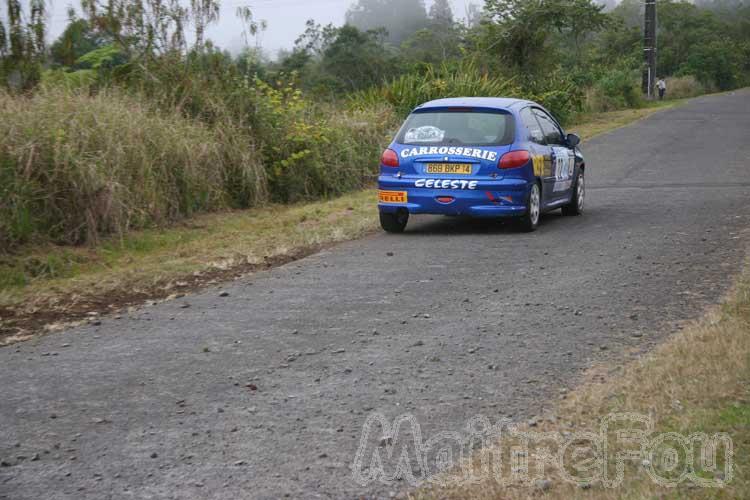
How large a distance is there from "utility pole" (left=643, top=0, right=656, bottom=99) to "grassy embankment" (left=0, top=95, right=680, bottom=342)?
127ft

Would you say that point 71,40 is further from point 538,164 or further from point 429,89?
point 429,89

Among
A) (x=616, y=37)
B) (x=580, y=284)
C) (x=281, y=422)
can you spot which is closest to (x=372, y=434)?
(x=281, y=422)

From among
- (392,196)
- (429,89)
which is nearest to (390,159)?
(392,196)

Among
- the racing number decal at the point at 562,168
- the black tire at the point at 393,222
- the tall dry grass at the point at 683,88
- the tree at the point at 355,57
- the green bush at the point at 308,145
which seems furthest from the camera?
the tall dry grass at the point at 683,88

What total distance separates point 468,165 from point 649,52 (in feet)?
138

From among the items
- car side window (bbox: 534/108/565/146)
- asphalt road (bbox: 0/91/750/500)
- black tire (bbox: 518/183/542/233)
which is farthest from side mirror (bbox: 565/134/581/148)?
asphalt road (bbox: 0/91/750/500)

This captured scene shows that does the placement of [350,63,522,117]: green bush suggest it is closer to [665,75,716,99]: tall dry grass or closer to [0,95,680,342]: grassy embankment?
[0,95,680,342]: grassy embankment

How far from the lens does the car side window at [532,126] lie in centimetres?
1295

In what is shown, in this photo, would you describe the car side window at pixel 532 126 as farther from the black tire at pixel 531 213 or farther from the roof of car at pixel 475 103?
the black tire at pixel 531 213

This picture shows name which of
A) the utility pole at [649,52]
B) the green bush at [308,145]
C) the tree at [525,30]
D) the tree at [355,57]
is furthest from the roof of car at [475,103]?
the utility pole at [649,52]

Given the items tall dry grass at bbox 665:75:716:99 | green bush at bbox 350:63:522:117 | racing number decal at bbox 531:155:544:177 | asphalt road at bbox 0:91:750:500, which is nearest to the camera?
asphalt road at bbox 0:91:750:500

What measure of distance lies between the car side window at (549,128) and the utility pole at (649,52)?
128 ft

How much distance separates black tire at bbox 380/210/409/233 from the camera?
42.4 ft

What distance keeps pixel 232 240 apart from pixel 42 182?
217 cm
